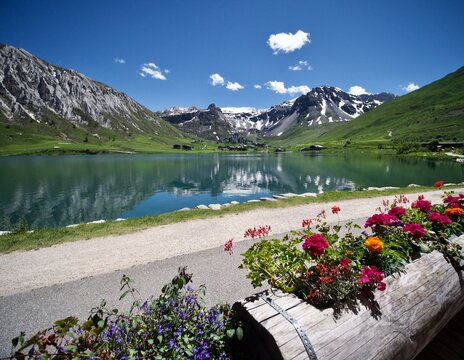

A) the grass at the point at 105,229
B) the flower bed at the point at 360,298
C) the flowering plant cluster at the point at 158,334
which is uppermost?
the flower bed at the point at 360,298

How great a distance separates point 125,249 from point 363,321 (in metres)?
12.2

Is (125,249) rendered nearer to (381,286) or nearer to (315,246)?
(315,246)

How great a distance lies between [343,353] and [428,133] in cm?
23919

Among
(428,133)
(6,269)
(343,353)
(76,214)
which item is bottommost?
(76,214)

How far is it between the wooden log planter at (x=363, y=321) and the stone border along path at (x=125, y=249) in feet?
29.8

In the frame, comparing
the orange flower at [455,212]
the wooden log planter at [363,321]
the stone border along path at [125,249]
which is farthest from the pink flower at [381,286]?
the stone border along path at [125,249]

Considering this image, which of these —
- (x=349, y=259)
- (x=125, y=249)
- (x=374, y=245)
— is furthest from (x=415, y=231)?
(x=125, y=249)

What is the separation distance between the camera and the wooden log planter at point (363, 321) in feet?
10.7

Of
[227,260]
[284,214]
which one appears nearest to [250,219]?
[284,214]

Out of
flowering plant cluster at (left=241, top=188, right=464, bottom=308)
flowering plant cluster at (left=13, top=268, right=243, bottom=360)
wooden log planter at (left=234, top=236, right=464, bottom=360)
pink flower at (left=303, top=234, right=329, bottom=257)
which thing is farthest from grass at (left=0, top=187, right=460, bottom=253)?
wooden log planter at (left=234, top=236, right=464, bottom=360)

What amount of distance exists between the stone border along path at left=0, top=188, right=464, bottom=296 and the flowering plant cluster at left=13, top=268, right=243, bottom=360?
7439mm

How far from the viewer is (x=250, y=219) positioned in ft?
61.7

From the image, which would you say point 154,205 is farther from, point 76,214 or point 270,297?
point 270,297

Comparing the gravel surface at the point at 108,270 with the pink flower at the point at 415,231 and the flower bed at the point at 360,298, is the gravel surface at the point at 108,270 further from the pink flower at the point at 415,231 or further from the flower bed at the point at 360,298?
the pink flower at the point at 415,231
